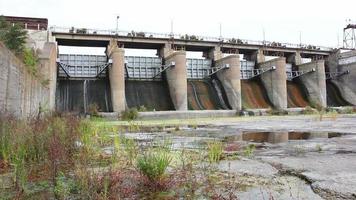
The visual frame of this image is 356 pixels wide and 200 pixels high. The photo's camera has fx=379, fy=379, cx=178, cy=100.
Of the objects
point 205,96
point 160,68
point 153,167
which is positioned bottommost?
point 153,167

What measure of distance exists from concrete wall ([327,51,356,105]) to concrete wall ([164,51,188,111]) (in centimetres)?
1928

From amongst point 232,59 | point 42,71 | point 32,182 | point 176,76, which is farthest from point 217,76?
point 32,182

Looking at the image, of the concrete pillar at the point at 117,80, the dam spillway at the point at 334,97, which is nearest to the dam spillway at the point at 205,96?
the concrete pillar at the point at 117,80

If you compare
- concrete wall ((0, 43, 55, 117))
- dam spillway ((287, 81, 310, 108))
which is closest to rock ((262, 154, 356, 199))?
concrete wall ((0, 43, 55, 117))

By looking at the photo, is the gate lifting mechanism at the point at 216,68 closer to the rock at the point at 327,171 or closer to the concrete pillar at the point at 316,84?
the concrete pillar at the point at 316,84

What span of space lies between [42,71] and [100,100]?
792 centimetres

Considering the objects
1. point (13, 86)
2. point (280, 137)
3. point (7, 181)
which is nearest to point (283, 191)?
point (7, 181)

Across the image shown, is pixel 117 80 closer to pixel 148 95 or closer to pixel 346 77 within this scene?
pixel 148 95

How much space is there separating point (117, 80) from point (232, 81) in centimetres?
968

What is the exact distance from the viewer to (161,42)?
33.1 metres

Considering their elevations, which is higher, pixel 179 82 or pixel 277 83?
pixel 277 83

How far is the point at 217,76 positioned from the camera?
33.3 meters

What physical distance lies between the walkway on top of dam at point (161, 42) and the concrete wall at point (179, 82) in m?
4.09

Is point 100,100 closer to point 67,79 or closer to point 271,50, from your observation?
point 67,79
